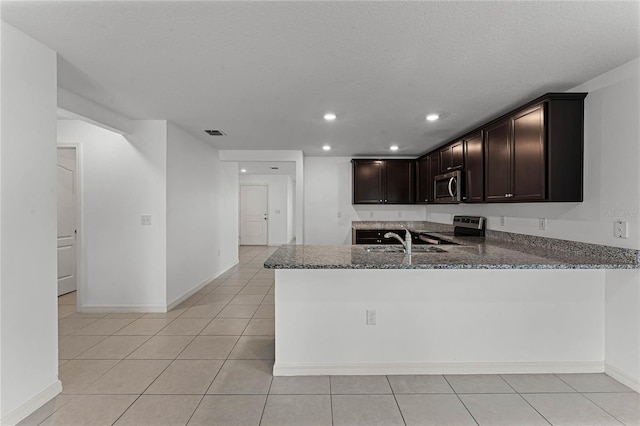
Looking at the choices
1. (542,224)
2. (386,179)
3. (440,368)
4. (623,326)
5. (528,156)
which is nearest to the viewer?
(623,326)

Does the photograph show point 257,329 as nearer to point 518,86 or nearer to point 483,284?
point 483,284

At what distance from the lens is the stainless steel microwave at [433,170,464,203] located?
401 cm

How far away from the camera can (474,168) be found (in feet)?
12.2

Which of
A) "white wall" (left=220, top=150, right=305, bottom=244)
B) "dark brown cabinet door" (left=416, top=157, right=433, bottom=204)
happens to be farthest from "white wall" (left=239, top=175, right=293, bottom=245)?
"dark brown cabinet door" (left=416, top=157, right=433, bottom=204)

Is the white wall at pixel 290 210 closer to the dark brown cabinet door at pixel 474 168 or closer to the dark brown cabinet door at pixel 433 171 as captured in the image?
the dark brown cabinet door at pixel 433 171

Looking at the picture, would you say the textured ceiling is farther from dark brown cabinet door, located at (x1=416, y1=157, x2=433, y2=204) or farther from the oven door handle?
dark brown cabinet door, located at (x1=416, y1=157, x2=433, y2=204)

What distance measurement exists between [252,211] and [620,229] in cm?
903

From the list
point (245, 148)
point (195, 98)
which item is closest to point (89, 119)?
point (195, 98)

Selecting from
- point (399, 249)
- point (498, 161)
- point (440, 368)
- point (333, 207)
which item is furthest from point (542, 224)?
point (333, 207)

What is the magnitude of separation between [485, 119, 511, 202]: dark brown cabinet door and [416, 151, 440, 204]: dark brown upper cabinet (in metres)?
1.46

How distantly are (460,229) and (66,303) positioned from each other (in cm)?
540

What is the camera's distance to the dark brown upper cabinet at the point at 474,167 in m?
3.57

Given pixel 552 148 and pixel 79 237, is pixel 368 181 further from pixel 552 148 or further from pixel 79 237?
pixel 79 237

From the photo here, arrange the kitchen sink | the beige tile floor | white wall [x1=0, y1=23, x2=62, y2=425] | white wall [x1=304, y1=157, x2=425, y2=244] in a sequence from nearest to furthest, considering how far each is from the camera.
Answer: white wall [x1=0, y1=23, x2=62, y2=425] < the beige tile floor < the kitchen sink < white wall [x1=304, y1=157, x2=425, y2=244]
